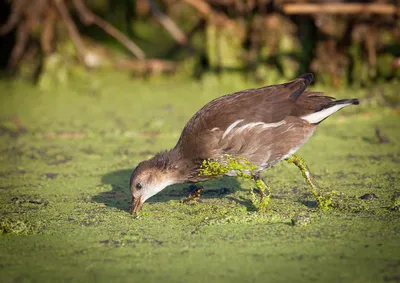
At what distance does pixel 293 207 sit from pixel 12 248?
1.84 metres

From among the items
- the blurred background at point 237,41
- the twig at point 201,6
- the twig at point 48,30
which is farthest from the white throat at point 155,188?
the twig at point 48,30

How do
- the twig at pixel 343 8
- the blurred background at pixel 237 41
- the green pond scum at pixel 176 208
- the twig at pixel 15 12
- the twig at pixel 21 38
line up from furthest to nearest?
the twig at pixel 21 38 < the twig at pixel 15 12 < the blurred background at pixel 237 41 < the twig at pixel 343 8 < the green pond scum at pixel 176 208

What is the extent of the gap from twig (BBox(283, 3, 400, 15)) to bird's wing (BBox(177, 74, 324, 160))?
9.73ft

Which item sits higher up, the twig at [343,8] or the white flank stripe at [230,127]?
the twig at [343,8]

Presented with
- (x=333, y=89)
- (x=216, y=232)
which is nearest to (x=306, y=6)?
(x=333, y=89)

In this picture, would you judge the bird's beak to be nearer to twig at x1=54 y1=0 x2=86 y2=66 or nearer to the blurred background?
the blurred background

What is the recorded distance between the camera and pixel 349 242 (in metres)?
3.43

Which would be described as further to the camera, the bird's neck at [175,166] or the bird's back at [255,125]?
the bird's neck at [175,166]

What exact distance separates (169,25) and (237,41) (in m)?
0.92

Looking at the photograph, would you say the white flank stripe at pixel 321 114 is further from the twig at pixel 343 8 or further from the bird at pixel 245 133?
the twig at pixel 343 8

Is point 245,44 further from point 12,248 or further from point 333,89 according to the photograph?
point 12,248

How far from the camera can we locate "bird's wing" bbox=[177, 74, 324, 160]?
416 centimetres

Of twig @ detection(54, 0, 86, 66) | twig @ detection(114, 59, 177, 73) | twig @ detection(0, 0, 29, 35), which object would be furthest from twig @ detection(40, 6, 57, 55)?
twig @ detection(114, 59, 177, 73)

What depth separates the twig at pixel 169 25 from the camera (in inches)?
310
